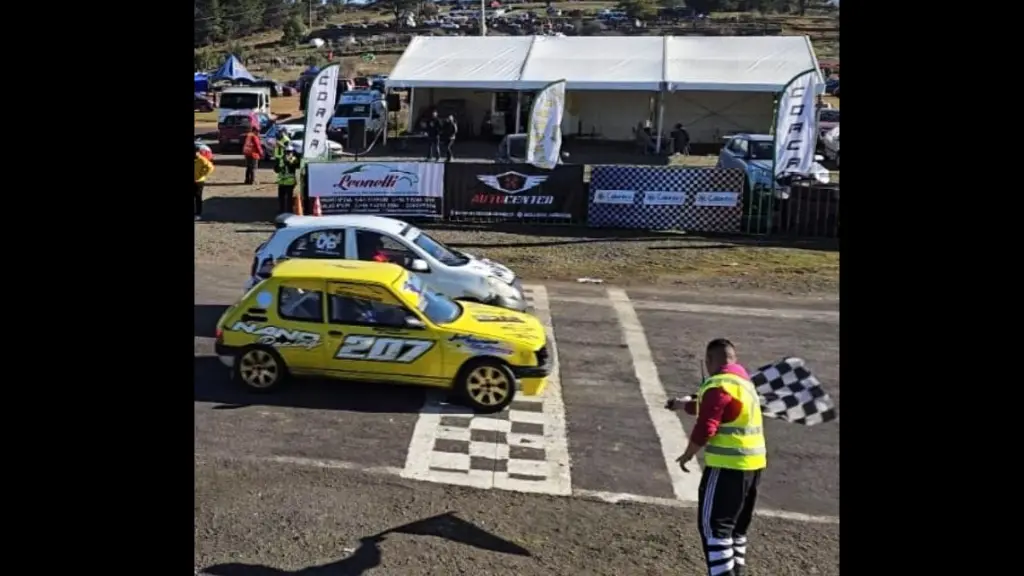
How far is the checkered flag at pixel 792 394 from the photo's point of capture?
241 inches

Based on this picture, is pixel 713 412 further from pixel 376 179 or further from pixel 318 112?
pixel 318 112

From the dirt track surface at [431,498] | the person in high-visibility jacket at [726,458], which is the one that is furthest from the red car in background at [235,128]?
the person in high-visibility jacket at [726,458]

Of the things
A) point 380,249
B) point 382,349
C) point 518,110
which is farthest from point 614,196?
point 518,110

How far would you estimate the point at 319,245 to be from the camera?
1154cm

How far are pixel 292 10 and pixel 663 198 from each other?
3720 inches

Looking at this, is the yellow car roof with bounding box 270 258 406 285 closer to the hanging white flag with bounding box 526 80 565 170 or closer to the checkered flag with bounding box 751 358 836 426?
the checkered flag with bounding box 751 358 836 426

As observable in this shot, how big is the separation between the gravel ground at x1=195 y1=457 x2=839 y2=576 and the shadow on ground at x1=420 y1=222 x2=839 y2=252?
10334mm

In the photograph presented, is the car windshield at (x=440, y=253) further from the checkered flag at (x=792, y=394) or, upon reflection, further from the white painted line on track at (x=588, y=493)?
the checkered flag at (x=792, y=394)

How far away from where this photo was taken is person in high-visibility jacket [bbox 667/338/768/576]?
17.4 feet

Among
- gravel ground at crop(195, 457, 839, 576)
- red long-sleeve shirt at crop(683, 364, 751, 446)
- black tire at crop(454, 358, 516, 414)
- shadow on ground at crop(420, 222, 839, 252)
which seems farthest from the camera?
shadow on ground at crop(420, 222, 839, 252)

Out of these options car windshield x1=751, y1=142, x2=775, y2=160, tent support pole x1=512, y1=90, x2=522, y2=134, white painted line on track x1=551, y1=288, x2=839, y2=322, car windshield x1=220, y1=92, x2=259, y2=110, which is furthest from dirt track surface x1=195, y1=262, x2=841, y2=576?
car windshield x1=220, y1=92, x2=259, y2=110

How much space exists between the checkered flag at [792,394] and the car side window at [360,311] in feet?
13.5
